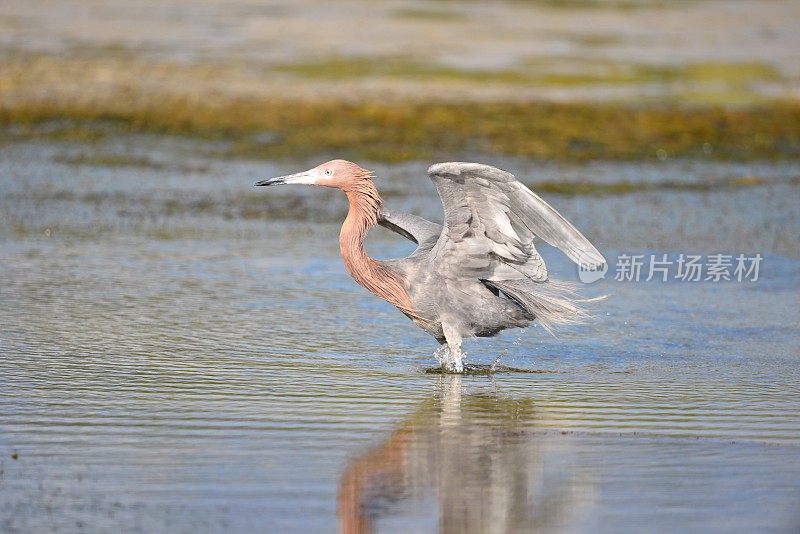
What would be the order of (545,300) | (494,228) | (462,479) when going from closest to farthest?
(462,479)
(494,228)
(545,300)

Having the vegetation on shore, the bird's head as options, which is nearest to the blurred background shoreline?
the vegetation on shore

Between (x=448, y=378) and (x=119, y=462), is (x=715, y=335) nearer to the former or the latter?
(x=448, y=378)

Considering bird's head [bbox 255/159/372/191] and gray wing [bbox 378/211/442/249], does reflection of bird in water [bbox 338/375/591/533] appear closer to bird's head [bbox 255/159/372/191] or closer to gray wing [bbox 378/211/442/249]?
bird's head [bbox 255/159/372/191]

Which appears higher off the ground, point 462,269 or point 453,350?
point 462,269

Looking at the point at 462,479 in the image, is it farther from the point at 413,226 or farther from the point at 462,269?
the point at 413,226

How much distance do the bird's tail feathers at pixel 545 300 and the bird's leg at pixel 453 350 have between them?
0.42 m

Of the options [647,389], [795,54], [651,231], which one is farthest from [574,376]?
[795,54]

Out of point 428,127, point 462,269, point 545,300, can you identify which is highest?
point 428,127

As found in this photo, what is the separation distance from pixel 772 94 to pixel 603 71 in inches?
106

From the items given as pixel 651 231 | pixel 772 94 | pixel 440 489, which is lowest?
pixel 440 489

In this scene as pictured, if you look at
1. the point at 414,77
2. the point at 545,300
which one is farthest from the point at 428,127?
the point at 545,300

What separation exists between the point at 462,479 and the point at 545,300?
2.85 m

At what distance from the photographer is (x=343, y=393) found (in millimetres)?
6996

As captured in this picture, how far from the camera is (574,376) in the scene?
7.63 m
